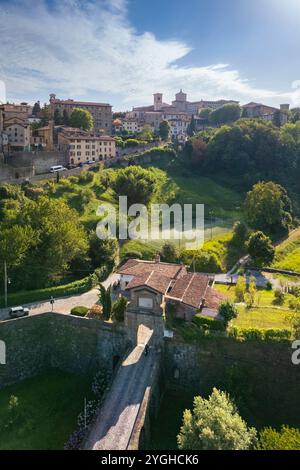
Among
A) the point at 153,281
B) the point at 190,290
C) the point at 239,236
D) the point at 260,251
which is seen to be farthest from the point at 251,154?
the point at 153,281

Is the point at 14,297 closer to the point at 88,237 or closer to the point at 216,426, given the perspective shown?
the point at 88,237

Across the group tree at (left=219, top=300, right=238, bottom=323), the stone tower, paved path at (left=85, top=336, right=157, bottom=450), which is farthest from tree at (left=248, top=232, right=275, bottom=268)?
the stone tower

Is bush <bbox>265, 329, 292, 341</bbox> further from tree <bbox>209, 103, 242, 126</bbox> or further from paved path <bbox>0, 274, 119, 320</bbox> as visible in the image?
tree <bbox>209, 103, 242, 126</bbox>

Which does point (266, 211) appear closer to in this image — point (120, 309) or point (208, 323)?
point (208, 323)

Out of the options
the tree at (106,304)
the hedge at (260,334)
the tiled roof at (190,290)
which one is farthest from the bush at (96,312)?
the hedge at (260,334)

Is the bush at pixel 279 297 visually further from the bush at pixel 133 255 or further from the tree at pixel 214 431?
the tree at pixel 214 431

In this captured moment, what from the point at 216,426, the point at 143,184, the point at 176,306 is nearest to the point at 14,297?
the point at 176,306
